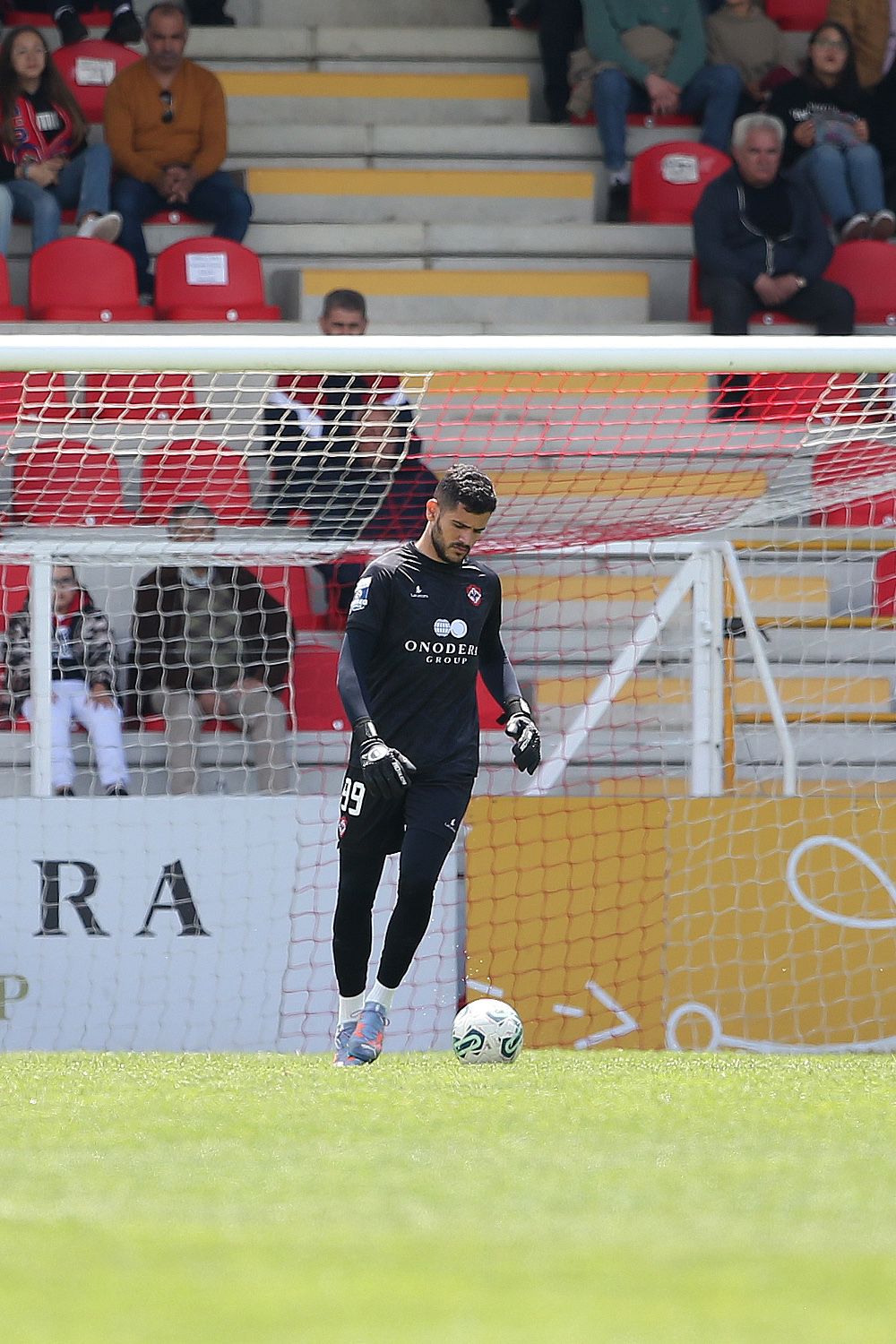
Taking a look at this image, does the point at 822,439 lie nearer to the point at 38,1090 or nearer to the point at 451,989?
the point at 451,989

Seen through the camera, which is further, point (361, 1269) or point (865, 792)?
point (865, 792)

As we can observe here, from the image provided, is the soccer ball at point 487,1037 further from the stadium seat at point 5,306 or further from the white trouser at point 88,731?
the stadium seat at point 5,306

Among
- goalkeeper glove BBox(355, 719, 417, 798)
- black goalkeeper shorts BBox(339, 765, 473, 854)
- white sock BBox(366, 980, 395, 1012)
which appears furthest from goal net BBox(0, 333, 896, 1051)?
white sock BBox(366, 980, 395, 1012)

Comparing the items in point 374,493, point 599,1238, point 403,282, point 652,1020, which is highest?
point 403,282

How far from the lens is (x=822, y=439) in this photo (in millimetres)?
6617

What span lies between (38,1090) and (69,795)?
93.7 inches

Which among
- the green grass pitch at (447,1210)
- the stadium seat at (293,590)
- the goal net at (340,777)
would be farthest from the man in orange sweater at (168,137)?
the green grass pitch at (447,1210)

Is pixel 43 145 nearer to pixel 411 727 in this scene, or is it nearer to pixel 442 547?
pixel 442 547

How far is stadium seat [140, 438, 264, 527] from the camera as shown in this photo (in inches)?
277

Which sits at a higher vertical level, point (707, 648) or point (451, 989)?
point (707, 648)

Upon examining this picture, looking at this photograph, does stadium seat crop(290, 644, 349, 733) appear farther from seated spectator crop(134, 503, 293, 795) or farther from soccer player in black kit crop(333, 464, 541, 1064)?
soccer player in black kit crop(333, 464, 541, 1064)

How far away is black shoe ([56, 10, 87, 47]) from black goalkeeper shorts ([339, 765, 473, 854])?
7280mm

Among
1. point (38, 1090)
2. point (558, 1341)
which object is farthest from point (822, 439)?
point (558, 1341)

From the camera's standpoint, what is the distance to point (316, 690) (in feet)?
25.6
